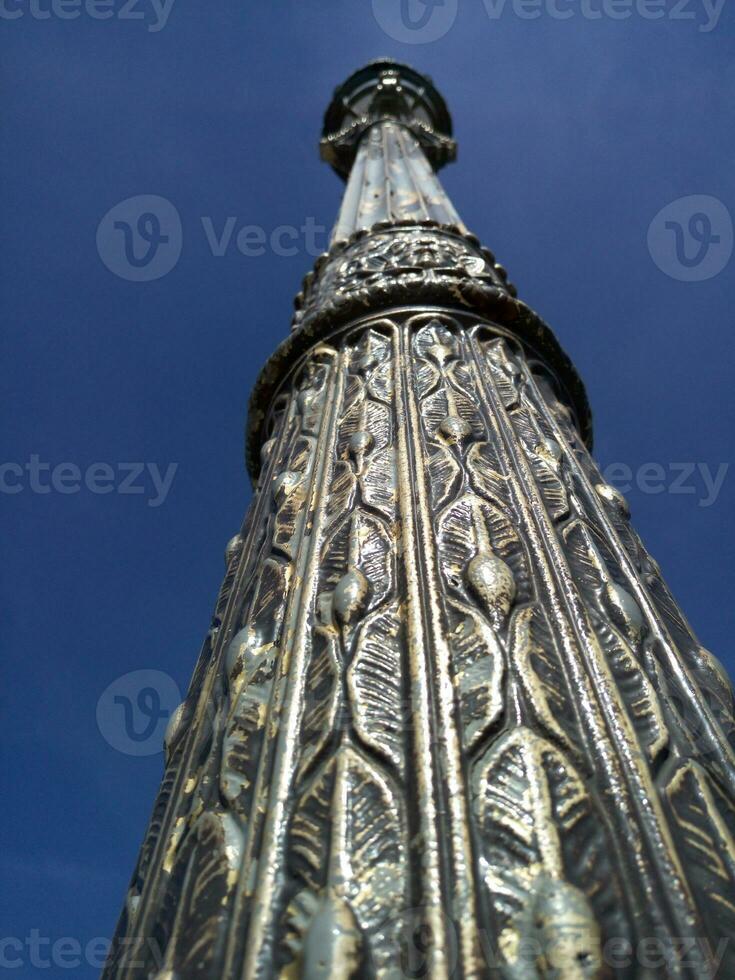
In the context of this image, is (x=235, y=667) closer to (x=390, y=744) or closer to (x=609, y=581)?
(x=390, y=744)

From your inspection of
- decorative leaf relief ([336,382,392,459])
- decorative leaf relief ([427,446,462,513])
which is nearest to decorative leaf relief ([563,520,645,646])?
decorative leaf relief ([427,446,462,513])

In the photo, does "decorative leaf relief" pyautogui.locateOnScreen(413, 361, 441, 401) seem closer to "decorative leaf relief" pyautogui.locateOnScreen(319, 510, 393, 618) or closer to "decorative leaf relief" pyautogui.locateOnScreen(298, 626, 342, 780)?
"decorative leaf relief" pyautogui.locateOnScreen(319, 510, 393, 618)

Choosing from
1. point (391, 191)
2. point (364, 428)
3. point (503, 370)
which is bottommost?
point (364, 428)

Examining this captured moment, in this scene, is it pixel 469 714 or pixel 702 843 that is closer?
pixel 702 843

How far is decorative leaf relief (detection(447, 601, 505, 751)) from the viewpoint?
111cm

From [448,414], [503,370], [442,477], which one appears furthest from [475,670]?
[503,370]

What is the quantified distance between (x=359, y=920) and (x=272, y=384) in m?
2.18

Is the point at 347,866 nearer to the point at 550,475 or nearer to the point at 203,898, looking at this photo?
the point at 203,898

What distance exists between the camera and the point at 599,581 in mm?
1472

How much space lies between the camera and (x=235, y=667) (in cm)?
138

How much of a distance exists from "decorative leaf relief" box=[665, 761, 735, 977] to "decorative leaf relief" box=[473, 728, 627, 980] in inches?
3.8

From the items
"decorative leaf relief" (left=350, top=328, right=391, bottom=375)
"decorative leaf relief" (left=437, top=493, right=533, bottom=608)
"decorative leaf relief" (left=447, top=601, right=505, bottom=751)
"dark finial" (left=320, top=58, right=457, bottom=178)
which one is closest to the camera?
"decorative leaf relief" (left=447, top=601, right=505, bottom=751)

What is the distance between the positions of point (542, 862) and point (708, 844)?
8.1 inches

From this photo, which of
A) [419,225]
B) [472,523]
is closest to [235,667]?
[472,523]
